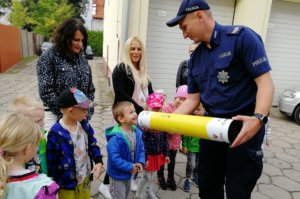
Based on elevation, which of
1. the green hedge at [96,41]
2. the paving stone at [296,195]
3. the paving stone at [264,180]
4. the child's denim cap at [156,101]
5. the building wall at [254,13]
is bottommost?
the green hedge at [96,41]

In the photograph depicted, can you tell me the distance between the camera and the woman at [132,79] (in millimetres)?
3184

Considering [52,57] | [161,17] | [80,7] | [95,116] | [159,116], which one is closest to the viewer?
[159,116]

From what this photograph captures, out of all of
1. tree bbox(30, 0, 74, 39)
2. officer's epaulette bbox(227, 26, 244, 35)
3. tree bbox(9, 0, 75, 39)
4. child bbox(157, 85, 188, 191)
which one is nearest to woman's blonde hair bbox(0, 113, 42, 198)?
officer's epaulette bbox(227, 26, 244, 35)

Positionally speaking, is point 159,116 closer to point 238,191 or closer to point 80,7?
point 238,191

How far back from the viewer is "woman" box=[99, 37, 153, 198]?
10.4 ft

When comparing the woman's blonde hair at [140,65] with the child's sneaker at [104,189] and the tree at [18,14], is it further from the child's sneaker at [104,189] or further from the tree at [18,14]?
the tree at [18,14]

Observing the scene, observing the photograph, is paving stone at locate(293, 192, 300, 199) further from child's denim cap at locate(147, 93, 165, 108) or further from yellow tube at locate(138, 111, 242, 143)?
yellow tube at locate(138, 111, 242, 143)

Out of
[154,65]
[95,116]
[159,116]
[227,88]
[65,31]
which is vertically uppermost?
[65,31]

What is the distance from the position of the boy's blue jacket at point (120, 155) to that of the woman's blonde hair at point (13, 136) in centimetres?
101

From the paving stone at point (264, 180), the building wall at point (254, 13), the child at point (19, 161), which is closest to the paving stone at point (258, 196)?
the paving stone at point (264, 180)

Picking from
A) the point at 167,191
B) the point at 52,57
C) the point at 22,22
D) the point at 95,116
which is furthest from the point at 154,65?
the point at 22,22

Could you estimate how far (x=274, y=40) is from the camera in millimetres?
8523

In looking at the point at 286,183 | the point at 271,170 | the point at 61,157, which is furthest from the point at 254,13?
the point at 61,157

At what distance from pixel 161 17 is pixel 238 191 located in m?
5.75
